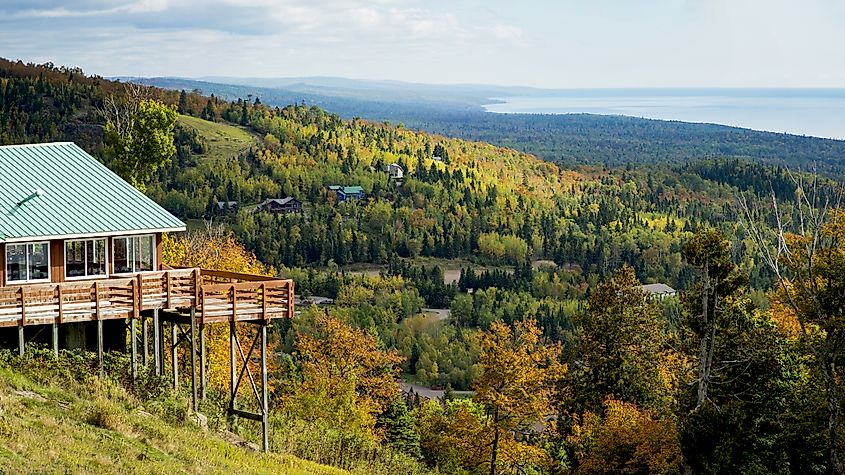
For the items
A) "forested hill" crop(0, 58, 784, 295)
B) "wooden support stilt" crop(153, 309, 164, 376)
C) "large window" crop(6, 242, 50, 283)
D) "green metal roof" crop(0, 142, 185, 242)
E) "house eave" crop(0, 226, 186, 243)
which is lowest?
"forested hill" crop(0, 58, 784, 295)

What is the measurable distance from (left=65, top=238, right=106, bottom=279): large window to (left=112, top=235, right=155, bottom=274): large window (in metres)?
→ 0.36

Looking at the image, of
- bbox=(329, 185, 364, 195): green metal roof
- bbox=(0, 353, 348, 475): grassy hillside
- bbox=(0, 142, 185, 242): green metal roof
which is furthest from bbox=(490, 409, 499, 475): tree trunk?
bbox=(329, 185, 364, 195): green metal roof

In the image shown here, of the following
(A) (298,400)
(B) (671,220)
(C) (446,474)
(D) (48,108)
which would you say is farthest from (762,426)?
(B) (671,220)

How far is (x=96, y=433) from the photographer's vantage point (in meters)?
20.8

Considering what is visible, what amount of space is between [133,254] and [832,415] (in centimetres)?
2103

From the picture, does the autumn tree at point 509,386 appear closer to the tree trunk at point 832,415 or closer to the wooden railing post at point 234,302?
the tree trunk at point 832,415

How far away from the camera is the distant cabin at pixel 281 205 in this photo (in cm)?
14975

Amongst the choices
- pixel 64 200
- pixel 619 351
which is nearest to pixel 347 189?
pixel 619 351

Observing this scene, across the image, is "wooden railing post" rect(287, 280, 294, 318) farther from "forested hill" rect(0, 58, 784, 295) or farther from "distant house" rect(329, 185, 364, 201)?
"distant house" rect(329, 185, 364, 201)

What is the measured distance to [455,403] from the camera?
64.7 meters

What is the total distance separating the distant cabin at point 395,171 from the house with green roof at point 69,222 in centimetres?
14666

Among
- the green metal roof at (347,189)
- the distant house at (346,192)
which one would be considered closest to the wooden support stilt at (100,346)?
the distant house at (346,192)

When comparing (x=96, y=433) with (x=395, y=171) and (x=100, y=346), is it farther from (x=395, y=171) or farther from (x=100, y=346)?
(x=395, y=171)

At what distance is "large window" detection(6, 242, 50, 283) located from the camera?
86.8 ft
